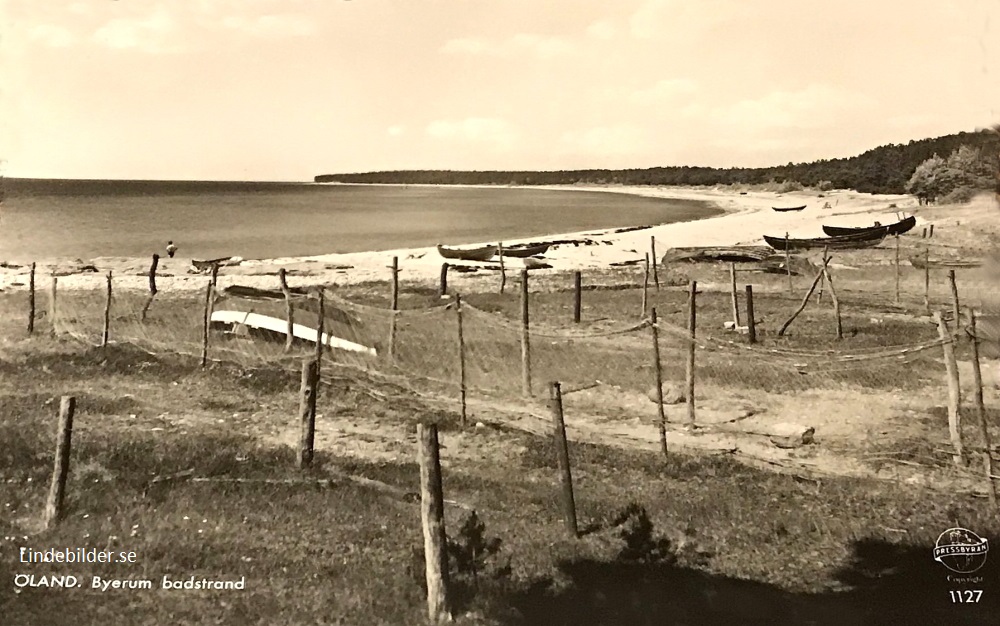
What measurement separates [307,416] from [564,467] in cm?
265

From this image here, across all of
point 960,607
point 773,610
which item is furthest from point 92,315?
point 960,607

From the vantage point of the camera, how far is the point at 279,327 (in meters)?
11.1

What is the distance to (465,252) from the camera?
83.3 ft

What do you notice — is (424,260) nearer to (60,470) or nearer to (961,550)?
(60,470)

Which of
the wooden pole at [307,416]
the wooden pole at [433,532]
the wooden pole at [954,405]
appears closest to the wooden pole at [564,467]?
the wooden pole at [433,532]

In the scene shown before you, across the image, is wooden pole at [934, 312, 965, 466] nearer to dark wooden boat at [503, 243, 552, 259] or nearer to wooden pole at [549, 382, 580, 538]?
wooden pole at [549, 382, 580, 538]

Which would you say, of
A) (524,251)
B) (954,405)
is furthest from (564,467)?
(524,251)

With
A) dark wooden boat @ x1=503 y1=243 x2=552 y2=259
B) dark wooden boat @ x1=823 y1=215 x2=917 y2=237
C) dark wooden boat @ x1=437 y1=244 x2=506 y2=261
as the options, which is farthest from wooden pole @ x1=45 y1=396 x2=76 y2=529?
dark wooden boat @ x1=823 y1=215 x2=917 y2=237

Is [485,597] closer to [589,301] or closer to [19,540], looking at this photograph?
[19,540]

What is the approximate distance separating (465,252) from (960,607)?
21.3 metres

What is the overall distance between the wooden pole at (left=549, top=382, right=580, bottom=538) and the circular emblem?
2.66m

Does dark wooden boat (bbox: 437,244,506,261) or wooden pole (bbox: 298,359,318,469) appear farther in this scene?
dark wooden boat (bbox: 437,244,506,261)

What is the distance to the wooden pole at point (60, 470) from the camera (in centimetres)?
557

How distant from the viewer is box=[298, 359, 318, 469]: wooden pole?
22.4 feet
